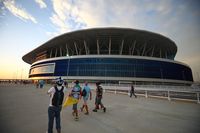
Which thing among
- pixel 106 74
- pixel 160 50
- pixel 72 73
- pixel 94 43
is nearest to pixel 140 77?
pixel 106 74

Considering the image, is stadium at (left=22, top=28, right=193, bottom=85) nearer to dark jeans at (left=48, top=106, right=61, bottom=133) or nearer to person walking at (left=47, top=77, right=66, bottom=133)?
person walking at (left=47, top=77, right=66, bottom=133)

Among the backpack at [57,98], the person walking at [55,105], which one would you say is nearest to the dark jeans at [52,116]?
the person walking at [55,105]

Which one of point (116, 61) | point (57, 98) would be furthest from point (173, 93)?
point (116, 61)

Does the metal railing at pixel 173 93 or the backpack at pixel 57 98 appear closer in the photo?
the backpack at pixel 57 98

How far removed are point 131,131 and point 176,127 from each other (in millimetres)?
1966

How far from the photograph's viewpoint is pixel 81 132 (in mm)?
4672

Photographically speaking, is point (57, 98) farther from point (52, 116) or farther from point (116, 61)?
point (116, 61)

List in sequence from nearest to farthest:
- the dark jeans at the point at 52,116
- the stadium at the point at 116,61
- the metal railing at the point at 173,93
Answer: the dark jeans at the point at 52,116 → the metal railing at the point at 173,93 → the stadium at the point at 116,61

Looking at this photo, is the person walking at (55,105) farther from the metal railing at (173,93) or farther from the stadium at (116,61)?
the stadium at (116,61)

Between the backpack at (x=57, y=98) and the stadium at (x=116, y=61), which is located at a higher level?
the stadium at (x=116, y=61)

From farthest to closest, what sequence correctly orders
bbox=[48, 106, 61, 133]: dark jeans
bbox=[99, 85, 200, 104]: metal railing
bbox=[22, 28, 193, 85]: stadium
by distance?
bbox=[22, 28, 193, 85]: stadium → bbox=[99, 85, 200, 104]: metal railing → bbox=[48, 106, 61, 133]: dark jeans

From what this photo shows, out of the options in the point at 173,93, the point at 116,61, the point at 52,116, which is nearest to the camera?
the point at 52,116

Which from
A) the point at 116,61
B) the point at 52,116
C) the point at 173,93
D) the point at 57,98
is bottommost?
the point at 173,93

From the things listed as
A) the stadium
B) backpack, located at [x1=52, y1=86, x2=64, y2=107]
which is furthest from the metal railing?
the stadium
